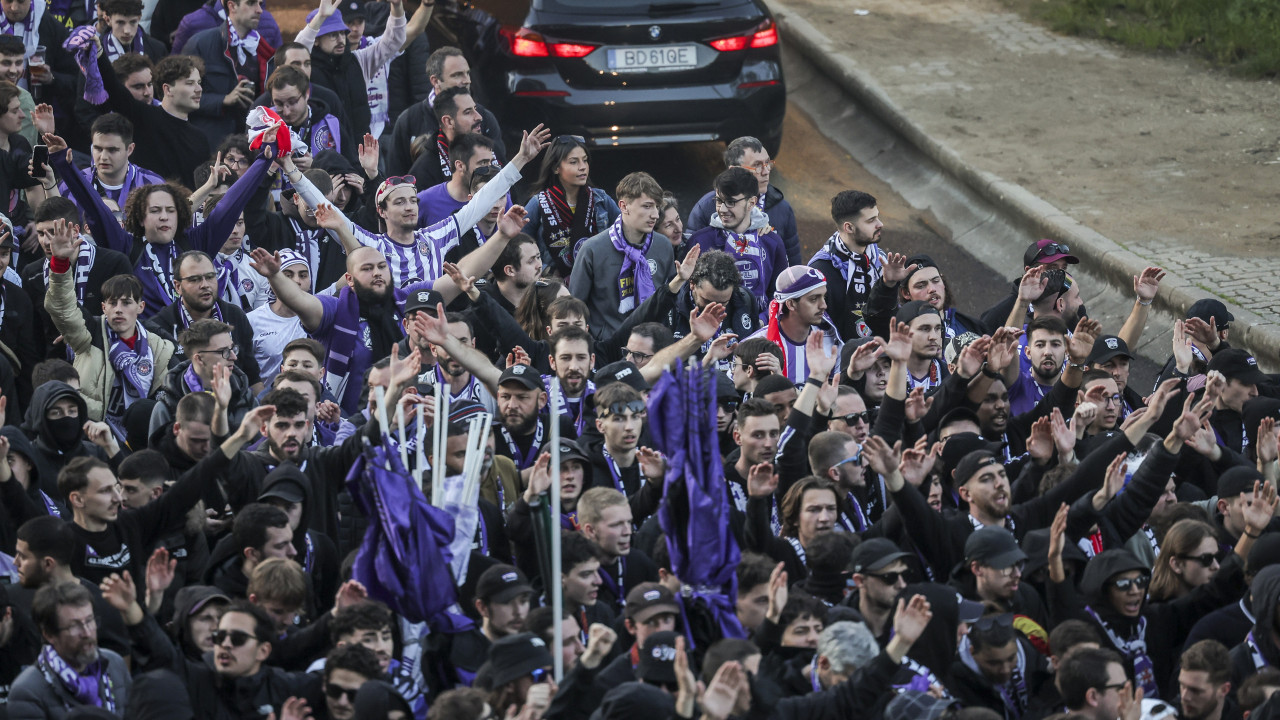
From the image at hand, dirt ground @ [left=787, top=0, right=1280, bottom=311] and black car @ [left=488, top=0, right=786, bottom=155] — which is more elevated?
black car @ [left=488, top=0, right=786, bottom=155]

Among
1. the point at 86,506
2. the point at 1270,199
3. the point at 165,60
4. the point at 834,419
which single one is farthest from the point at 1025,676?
the point at 1270,199

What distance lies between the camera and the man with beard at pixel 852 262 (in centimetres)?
1075

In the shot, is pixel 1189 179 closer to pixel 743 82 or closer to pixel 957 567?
pixel 743 82

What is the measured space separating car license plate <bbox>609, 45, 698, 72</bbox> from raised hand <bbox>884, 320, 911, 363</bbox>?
479 centimetres

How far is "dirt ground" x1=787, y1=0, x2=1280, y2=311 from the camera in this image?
14094 millimetres

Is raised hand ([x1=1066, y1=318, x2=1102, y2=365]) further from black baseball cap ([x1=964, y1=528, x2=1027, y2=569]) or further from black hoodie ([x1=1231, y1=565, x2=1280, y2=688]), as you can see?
black hoodie ([x1=1231, y1=565, x2=1280, y2=688])

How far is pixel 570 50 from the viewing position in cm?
1334

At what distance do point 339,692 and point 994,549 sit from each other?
9.23ft

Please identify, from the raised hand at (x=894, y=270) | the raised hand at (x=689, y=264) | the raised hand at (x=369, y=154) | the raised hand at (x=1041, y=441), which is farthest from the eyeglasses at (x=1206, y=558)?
the raised hand at (x=369, y=154)

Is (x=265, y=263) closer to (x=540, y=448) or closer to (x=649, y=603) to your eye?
(x=540, y=448)

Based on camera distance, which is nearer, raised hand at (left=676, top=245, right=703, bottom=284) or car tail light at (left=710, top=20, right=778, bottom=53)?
raised hand at (left=676, top=245, right=703, bottom=284)

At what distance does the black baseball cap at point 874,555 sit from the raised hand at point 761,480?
0.49 metres

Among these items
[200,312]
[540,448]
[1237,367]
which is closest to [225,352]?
[200,312]

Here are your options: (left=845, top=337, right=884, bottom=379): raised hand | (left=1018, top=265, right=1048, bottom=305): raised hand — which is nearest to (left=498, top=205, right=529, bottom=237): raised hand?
(left=845, top=337, right=884, bottom=379): raised hand
